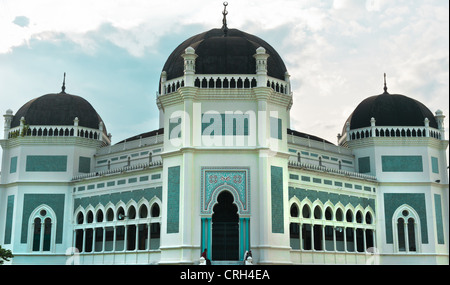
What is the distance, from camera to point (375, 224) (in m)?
36.3

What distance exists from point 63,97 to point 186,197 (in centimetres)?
1715

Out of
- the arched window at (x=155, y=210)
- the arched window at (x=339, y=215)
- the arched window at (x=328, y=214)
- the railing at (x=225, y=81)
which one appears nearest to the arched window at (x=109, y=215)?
the arched window at (x=155, y=210)

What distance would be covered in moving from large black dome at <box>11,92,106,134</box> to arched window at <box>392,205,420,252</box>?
70.6 ft

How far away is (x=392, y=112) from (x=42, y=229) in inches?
980

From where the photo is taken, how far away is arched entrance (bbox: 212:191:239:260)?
1092 inches

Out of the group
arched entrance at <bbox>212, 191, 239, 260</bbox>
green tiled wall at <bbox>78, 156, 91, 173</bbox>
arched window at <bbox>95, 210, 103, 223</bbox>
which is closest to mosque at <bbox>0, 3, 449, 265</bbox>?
arched entrance at <bbox>212, 191, 239, 260</bbox>

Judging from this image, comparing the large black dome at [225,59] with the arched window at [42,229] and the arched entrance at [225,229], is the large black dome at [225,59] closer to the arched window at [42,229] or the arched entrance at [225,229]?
the arched entrance at [225,229]

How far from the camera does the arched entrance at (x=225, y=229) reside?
27734 millimetres

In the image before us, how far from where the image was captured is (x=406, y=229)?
36625 mm

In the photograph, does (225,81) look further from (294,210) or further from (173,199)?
(294,210)

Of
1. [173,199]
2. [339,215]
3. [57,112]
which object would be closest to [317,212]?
[339,215]

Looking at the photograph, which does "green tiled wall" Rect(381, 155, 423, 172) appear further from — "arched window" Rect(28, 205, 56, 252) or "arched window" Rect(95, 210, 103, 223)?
"arched window" Rect(28, 205, 56, 252)

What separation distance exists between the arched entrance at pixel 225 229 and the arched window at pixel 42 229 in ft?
44.0
